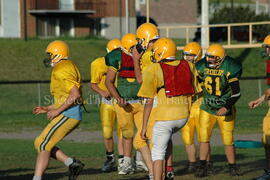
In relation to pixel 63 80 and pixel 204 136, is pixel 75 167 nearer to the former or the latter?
pixel 63 80

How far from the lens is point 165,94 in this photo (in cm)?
892

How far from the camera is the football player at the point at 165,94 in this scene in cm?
884

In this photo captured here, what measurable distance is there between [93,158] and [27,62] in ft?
73.4

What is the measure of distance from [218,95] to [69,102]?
8.51 feet

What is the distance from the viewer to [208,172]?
11281 mm

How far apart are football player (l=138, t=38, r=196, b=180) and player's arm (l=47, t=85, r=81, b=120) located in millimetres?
927

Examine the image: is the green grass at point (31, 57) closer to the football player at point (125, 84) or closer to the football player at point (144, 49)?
the football player at point (125, 84)

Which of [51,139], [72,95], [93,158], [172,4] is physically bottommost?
[93,158]

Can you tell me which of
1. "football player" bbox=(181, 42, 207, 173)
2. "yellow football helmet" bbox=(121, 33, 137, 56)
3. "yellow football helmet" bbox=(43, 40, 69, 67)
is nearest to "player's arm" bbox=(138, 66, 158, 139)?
"yellow football helmet" bbox=(43, 40, 69, 67)

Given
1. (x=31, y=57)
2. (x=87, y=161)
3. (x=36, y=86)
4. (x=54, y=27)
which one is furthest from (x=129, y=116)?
(x=54, y=27)

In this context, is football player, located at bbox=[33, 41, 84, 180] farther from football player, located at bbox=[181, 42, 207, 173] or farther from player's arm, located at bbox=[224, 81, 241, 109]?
football player, located at bbox=[181, 42, 207, 173]

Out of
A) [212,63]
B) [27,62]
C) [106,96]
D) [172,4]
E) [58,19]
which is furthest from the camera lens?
[172,4]

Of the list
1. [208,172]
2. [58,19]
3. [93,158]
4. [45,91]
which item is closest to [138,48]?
[208,172]

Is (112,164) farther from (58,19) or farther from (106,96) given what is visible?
(58,19)
